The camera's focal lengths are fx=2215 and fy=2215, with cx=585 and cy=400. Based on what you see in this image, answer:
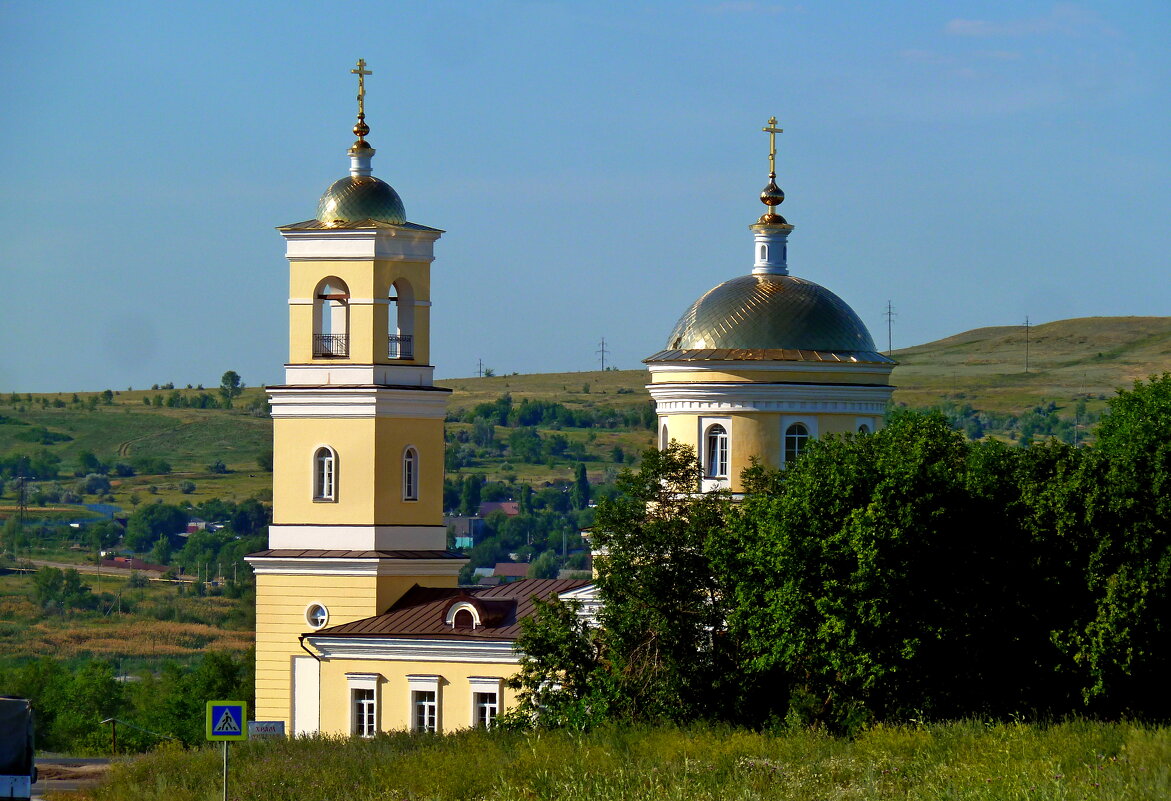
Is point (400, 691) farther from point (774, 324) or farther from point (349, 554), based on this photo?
point (774, 324)

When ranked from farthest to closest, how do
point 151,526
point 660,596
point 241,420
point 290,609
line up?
point 241,420 → point 151,526 → point 290,609 → point 660,596

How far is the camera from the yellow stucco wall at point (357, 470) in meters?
45.0

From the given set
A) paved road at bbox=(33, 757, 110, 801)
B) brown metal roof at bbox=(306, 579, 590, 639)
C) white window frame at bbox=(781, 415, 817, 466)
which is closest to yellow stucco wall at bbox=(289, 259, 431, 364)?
brown metal roof at bbox=(306, 579, 590, 639)

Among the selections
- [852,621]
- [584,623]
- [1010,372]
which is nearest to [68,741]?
[584,623]

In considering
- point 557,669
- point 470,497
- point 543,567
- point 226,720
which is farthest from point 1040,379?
point 226,720

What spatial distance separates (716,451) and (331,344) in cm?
828

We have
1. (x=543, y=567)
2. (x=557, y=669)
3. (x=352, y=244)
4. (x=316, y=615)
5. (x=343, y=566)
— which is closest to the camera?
(x=557, y=669)

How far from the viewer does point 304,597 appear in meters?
44.8

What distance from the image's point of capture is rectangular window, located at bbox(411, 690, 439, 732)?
140 ft

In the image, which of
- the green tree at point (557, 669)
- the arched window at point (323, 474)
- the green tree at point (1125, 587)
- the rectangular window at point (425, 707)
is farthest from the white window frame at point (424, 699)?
the green tree at point (1125, 587)

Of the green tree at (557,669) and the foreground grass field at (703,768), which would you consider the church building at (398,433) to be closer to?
the green tree at (557,669)

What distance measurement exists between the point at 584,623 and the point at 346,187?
1242cm

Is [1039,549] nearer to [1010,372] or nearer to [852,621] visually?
[852,621]

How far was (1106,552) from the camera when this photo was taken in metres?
35.2
